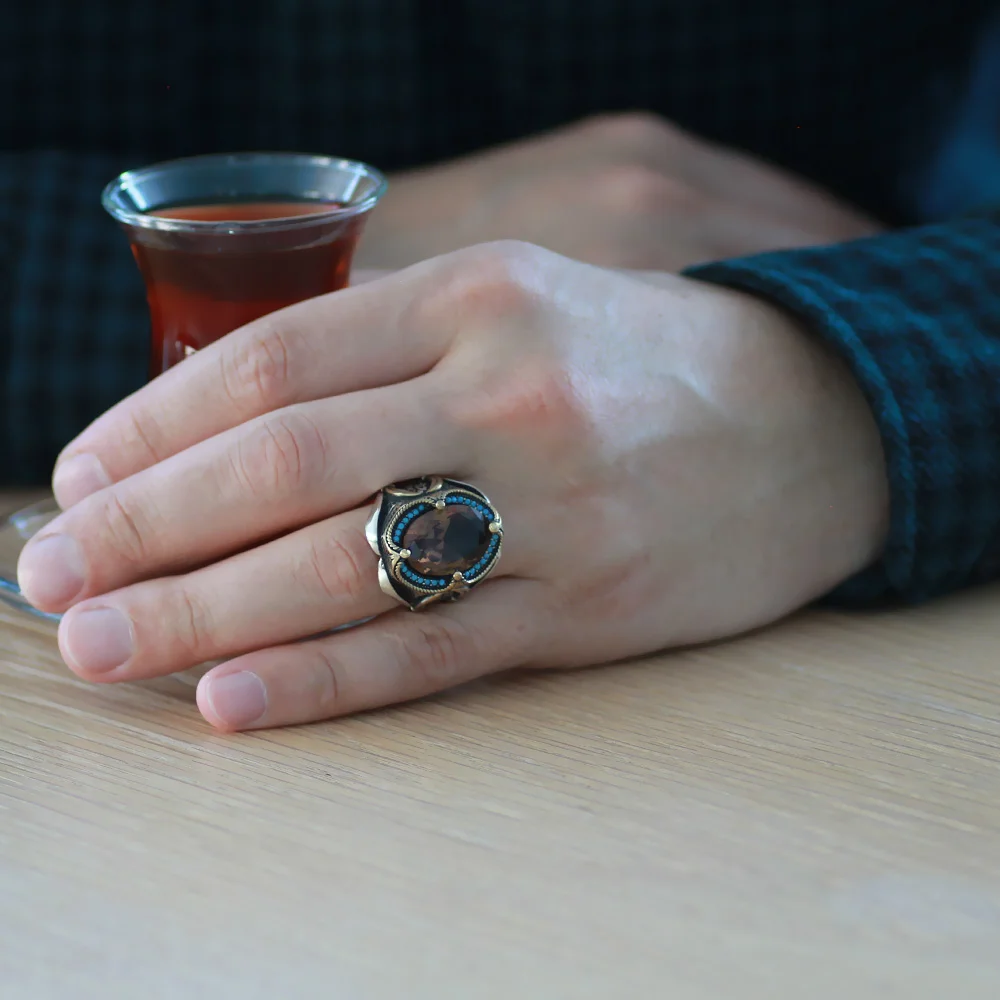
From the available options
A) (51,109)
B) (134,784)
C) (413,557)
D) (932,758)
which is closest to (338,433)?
(413,557)

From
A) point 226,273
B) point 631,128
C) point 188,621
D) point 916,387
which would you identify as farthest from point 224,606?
point 631,128

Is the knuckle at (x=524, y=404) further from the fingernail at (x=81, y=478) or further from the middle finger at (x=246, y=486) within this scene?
the fingernail at (x=81, y=478)

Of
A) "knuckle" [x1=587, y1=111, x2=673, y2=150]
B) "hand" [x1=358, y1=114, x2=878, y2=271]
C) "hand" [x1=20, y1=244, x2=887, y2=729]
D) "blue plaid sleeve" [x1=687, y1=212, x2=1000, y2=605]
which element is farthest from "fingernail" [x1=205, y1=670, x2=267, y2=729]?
"knuckle" [x1=587, y1=111, x2=673, y2=150]

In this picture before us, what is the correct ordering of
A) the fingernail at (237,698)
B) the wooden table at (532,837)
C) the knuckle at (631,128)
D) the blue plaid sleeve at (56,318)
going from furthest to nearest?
1. the knuckle at (631,128)
2. the blue plaid sleeve at (56,318)
3. the fingernail at (237,698)
4. the wooden table at (532,837)

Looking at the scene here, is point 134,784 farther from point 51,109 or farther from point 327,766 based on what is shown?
point 51,109

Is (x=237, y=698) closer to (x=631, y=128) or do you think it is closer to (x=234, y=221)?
(x=234, y=221)

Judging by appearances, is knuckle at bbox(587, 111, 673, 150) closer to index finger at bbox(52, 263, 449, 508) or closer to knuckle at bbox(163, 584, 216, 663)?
index finger at bbox(52, 263, 449, 508)

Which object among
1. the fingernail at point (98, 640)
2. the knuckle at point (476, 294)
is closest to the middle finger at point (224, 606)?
the fingernail at point (98, 640)
